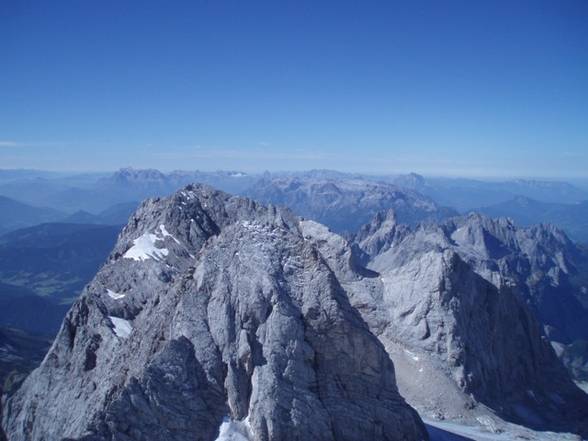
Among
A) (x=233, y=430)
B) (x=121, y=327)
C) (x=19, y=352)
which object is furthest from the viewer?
(x=19, y=352)

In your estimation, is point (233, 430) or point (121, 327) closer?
point (233, 430)

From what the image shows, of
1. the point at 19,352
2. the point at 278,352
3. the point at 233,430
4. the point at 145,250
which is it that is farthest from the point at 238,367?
the point at 19,352

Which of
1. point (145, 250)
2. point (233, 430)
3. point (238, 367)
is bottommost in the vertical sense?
point (233, 430)

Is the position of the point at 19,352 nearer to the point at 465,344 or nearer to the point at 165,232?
the point at 165,232

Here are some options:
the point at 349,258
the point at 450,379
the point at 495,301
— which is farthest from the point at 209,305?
the point at 495,301

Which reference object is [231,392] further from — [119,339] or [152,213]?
[152,213]

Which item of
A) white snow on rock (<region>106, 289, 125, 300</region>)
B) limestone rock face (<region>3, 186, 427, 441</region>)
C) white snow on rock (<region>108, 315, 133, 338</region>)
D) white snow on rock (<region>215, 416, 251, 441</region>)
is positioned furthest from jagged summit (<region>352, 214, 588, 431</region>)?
A: white snow on rock (<region>108, 315, 133, 338</region>)

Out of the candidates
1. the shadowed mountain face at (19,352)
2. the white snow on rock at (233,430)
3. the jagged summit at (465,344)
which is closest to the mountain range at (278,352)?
the white snow on rock at (233,430)
